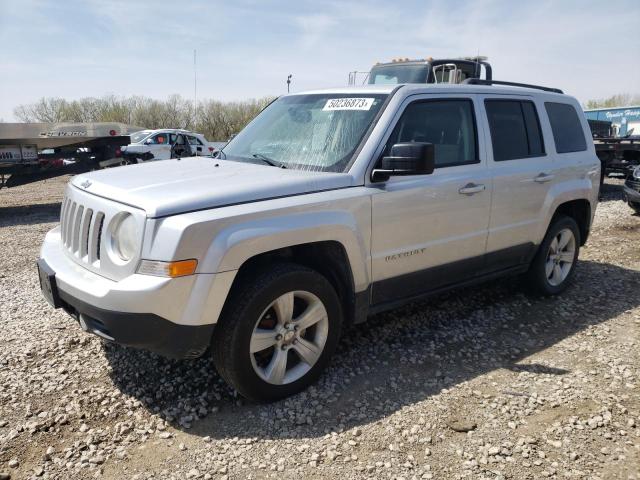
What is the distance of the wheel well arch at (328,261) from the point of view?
126 inches

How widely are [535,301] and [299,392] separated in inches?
114

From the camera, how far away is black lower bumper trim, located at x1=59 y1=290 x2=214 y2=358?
2.68m

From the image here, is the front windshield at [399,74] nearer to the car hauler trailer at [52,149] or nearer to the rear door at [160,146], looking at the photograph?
the car hauler trailer at [52,149]

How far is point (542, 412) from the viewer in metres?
3.14

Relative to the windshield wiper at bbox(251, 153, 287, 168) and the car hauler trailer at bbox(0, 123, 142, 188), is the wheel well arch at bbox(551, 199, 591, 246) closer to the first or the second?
the windshield wiper at bbox(251, 153, 287, 168)

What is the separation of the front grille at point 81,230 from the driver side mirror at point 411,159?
179cm

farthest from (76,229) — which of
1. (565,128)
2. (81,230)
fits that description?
(565,128)

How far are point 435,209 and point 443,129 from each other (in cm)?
64

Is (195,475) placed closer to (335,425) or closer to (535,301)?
(335,425)

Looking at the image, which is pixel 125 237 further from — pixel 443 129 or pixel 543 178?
pixel 543 178

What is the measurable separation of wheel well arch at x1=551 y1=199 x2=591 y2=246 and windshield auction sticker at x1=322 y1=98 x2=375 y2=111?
2563 millimetres

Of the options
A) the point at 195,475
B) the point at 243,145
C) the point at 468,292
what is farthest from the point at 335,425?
the point at 468,292

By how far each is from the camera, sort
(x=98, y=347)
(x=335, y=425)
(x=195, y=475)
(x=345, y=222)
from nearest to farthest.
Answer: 1. (x=195, y=475)
2. (x=335, y=425)
3. (x=345, y=222)
4. (x=98, y=347)

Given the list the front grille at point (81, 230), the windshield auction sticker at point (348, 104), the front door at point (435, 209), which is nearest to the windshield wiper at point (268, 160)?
the windshield auction sticker at point (348, 104)
